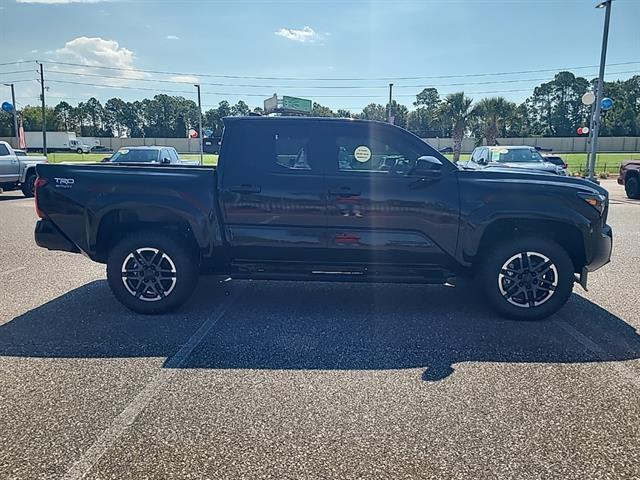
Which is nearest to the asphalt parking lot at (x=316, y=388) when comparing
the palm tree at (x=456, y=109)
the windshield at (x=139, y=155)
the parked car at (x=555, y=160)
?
the windshield at (x=139, y=155)

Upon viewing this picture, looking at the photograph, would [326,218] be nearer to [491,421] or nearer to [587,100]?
[491,421]

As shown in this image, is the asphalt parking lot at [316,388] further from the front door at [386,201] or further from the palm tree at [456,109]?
the palm tree at [456,109]

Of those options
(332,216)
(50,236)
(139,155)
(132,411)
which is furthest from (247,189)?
(139,155)

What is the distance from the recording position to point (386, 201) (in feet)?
15.5

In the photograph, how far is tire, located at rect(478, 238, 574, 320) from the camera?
4758mm

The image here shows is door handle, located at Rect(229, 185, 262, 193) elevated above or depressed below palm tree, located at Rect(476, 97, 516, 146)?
below

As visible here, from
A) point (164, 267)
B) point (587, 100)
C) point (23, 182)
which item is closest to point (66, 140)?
point (23, 182)

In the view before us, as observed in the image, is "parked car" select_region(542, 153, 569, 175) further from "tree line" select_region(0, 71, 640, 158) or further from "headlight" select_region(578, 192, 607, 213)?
"tree line" select_region(0, 71, 640, 158)

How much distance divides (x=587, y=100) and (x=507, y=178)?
16.2 m

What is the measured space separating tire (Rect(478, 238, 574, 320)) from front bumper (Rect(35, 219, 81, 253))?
4.31m

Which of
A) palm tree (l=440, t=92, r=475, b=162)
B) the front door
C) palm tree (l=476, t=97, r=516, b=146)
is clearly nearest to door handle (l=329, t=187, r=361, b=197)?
the front door

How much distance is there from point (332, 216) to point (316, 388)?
1.86 meters

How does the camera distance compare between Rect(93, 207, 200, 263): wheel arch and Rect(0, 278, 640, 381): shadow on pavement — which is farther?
Rect(93, 207, 200, 263): wheel arch

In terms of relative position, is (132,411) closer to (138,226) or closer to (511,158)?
(138,226)
